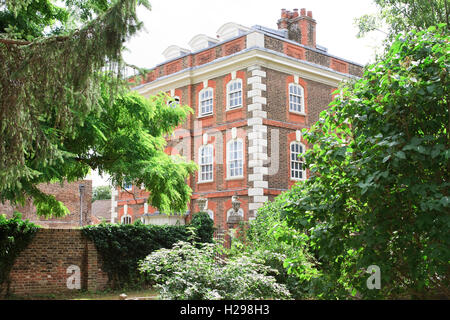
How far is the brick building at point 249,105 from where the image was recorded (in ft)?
71.1

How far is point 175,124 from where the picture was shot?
17.6m

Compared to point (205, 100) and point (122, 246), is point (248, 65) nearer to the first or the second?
point (205, 100)

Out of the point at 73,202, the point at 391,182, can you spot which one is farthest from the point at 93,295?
the point at 73,202

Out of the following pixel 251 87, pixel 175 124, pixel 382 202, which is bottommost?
pixel 382 202

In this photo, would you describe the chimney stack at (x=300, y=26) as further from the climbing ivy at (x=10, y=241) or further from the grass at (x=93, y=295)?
the climbing ivy at (x=10, y=241)

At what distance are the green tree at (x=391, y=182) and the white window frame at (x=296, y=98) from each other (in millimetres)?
17084

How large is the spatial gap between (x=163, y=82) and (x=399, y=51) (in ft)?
69.7

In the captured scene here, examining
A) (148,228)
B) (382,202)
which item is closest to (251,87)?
(148,228)

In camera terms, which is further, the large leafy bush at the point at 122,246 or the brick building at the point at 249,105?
the brick building at the point at 249,105

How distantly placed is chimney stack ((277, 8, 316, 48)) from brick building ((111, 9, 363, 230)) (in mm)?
51

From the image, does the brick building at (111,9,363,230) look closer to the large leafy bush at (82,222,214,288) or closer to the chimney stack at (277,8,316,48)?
the chimney stack at (277,8,316,48)

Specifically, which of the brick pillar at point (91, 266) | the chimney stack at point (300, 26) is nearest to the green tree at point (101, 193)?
the chimney stack at point (300, 26)

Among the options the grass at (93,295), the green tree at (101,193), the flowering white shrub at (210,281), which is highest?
the green tree at (101,193)
